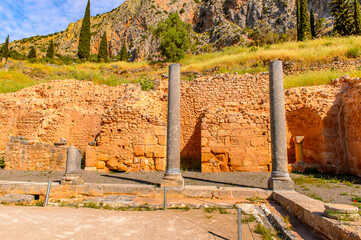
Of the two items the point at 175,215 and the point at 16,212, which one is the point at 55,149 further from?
the point at 175,215

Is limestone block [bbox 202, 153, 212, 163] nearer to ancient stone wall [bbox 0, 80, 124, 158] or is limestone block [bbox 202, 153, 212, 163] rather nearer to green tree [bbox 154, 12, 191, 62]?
ancient stone wall [bbox 0, 80, 124, 158]

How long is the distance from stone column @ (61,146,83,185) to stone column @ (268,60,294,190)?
616 cm

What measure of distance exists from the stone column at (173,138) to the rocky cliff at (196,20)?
4195 cm

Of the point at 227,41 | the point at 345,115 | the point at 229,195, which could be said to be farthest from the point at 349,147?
the point at 227,41

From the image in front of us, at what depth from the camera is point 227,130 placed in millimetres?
11633

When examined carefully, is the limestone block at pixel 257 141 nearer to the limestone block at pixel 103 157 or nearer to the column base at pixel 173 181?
the column base at pixel 173 181

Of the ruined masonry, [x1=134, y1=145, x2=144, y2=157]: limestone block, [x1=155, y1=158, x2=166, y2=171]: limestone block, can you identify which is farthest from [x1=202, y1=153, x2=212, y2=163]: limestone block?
[x1=134, y1=145, x2=144, y2=157]: limestone block

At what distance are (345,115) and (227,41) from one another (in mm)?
40232

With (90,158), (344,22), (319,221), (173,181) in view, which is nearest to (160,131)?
(90,158)

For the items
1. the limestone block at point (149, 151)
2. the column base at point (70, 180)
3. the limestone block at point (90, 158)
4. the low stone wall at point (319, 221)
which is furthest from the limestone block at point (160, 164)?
the low stone wall at point (319, 221)

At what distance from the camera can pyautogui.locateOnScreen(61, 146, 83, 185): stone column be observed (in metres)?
7.25

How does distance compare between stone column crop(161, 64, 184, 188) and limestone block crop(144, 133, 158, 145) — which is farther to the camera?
limestone block crop(144, 133, 158, 145)

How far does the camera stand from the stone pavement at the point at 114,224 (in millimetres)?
4031

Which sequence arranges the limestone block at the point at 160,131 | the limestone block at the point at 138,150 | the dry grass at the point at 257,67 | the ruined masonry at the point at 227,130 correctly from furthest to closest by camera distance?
the dry grass at the point at 257,67 < the limestone block at the point at 160,131 < the limestone block at the point at 138,150 < the ruined masonry at the point at 227,130
